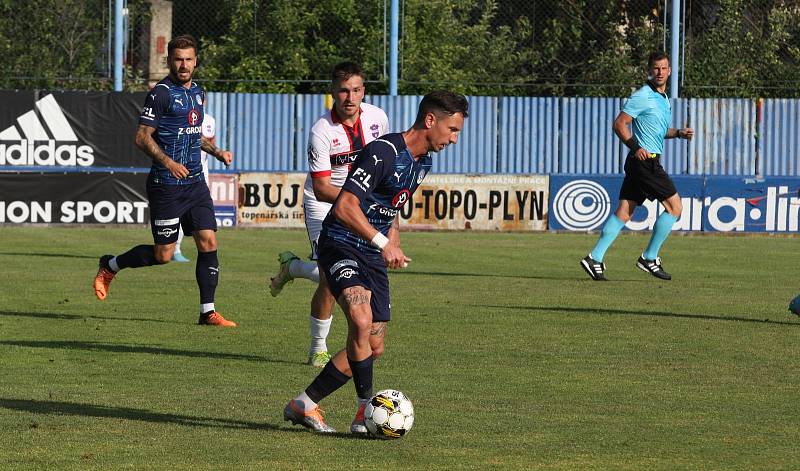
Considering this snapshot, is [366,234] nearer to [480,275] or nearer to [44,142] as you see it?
[480,275]

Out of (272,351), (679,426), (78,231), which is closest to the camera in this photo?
(679,426)

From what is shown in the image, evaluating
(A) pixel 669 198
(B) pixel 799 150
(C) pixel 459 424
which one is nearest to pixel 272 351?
(C) pixel 459 424

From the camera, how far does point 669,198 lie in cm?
1566

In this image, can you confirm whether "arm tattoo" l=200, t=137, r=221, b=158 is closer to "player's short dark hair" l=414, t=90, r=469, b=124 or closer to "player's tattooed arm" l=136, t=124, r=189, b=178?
"player's tattooed arm" l=136, t=124, r=189, b=178

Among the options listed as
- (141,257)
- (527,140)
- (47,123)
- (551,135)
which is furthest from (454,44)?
(141,257)

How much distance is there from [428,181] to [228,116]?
4.43 meters

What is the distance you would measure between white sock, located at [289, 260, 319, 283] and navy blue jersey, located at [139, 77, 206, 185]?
4.64 feet

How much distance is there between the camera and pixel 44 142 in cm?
2575

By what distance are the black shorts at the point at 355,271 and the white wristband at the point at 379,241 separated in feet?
0.72

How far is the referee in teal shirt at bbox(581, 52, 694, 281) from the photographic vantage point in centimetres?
1560

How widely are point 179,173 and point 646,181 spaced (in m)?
6.12

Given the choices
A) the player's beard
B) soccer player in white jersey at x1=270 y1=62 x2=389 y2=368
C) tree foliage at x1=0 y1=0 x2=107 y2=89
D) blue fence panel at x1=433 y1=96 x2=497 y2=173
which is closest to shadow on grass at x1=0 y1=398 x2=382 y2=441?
soccer player in white jersey at x1=270 y1=62 x2=389 y2=368

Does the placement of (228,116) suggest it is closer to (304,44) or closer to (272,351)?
(304,44)

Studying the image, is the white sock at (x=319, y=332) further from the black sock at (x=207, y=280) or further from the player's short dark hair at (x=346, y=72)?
the black sock at (x=207, y=280)
